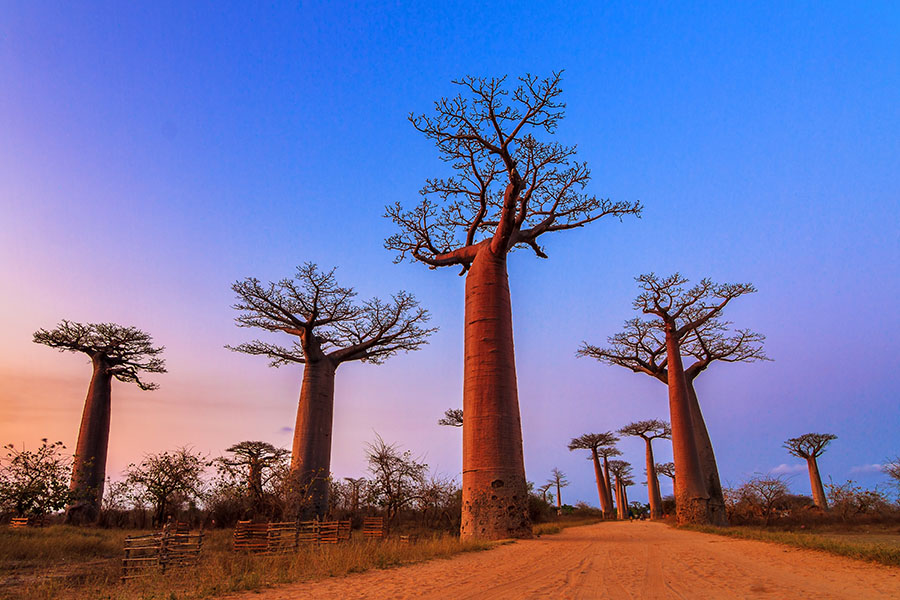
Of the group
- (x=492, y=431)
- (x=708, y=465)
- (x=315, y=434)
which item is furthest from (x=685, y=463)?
(x=315, y=434)

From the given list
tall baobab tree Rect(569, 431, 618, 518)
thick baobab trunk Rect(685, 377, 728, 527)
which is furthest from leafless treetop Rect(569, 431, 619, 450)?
thick baobab trunk Rect(685, 377, 728, 527)

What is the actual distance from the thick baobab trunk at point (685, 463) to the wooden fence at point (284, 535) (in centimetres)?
984

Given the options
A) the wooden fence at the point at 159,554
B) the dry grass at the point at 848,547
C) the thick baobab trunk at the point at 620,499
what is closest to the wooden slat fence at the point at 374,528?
the wooden fence at the point at 159,554

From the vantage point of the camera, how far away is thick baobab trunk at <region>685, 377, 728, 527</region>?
14633mm

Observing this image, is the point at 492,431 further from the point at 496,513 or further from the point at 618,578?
the point at 618,578

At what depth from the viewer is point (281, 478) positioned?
11.8m

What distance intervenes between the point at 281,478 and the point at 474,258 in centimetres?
684

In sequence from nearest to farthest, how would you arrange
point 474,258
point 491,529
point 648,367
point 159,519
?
point 491,529 < point 474,258 < point 159,519 < point 648,367

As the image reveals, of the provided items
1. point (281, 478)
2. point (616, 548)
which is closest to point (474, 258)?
point (616, 548)

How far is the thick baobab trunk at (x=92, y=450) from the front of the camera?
1609 cm

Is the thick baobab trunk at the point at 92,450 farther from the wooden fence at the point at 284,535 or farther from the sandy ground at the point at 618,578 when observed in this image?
the sandy ground at the point at 618,578

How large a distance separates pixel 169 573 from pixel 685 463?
43.2 feet

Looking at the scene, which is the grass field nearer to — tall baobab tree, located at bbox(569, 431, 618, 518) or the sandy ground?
the sandy ground

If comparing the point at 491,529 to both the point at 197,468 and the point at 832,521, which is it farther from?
the point at 832,521
